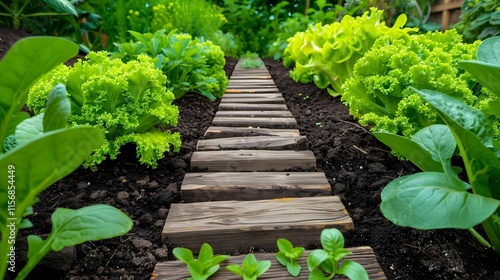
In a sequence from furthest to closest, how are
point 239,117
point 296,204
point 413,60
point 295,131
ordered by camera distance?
point 239,117 → point 295,131 → point 413,60 → point 296,204

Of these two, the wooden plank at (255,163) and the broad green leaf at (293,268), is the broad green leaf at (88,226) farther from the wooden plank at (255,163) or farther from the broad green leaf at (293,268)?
the wooden plank at (255,163)

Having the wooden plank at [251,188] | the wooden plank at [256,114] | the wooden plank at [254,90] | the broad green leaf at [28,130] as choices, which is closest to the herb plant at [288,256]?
the wooden plank at [251,188]

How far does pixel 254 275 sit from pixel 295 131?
140 cm

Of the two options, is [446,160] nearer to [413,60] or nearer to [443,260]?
[443,260]

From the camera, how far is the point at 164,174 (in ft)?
6.30

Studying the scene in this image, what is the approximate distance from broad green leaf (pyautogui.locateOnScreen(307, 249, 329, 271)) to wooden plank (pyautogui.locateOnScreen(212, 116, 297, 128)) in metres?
1.51

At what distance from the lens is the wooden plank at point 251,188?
1.69 metres

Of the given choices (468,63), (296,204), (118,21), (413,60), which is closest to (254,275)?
(296,204)

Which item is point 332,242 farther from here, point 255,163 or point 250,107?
point 250,107

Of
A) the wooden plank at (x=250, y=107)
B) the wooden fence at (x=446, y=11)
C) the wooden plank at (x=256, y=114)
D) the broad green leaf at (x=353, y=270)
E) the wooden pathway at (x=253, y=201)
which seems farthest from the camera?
the wooden fence at (x=446, y=11)

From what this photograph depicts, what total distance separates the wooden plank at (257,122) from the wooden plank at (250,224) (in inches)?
45.1

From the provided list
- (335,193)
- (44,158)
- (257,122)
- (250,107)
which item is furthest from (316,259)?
(250,107)

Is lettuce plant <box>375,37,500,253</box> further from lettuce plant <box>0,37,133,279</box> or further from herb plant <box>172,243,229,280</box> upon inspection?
lettuce plant <box>0,37,133,279</box>

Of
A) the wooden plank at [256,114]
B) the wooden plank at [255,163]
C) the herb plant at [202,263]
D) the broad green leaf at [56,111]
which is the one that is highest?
the broad green leaf at [56,111]
